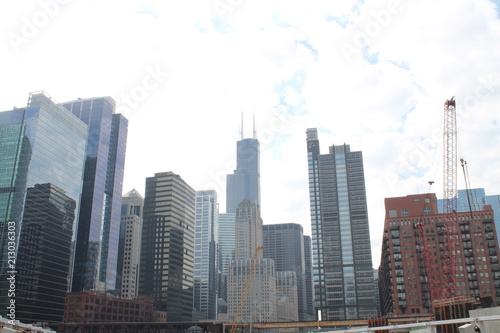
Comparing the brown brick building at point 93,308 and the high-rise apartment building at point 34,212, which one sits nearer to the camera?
the brown brick building at point 93,308

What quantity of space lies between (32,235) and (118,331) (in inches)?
2124

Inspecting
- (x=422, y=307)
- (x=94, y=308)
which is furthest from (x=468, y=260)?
(x=94, y=308)

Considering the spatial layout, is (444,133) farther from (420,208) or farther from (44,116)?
(44,116)

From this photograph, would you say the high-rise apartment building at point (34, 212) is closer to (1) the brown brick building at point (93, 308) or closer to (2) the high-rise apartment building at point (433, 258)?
(1) the brown brick building at point (93, 308)

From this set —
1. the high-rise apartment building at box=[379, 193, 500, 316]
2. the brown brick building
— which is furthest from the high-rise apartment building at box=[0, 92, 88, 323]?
the high-rise apartment building at box=[379, 193, 500, 316]

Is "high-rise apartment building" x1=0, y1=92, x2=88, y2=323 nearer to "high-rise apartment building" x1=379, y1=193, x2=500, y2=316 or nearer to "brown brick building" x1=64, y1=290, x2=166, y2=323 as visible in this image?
"brown brick building" x1=64, y1=290, x2=166, y2=323

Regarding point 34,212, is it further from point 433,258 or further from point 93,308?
point 433,258

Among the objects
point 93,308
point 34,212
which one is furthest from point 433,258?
point 34,212

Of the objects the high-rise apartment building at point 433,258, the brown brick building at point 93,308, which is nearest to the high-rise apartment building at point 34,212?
the brown brick building at point 93,308

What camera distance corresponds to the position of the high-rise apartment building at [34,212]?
171 metres

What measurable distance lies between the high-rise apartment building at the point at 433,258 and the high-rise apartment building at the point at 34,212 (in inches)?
5212

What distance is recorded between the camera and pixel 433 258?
5812 inches

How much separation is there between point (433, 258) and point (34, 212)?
487 ft

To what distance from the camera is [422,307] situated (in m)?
141
